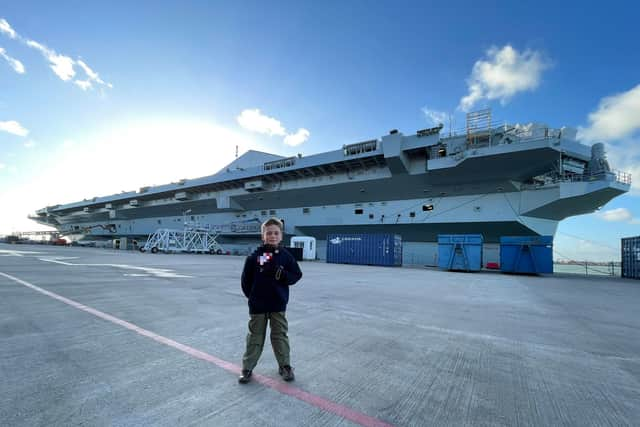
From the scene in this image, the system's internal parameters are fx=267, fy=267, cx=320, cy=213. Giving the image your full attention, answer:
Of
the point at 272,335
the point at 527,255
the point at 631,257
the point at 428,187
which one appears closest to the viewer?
the point at 272,335

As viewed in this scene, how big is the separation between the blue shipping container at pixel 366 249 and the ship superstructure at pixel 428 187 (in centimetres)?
324

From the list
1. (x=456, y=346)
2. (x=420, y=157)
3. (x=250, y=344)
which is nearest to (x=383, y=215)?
(x=420, y=157)

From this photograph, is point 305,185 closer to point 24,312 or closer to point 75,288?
point 75,288

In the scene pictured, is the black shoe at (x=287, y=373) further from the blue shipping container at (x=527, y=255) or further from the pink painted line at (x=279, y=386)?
the blue shipping container at (x=527, y=255)

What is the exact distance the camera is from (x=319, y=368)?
9.84 ft

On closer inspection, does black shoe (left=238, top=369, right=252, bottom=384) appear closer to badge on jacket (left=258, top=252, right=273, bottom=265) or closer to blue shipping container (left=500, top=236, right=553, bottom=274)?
badge on jacket (left=258, top=252, right=273, bottom=265)

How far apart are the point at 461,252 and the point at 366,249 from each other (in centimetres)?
795

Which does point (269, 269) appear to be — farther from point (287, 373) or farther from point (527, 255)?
point (527, 255)

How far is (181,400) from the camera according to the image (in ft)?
7.48

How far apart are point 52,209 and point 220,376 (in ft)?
309

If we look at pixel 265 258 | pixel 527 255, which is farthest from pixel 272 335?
pixel 527 255

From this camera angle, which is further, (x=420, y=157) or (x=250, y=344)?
(x=420, y=157)

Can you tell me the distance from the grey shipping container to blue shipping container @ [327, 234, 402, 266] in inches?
604

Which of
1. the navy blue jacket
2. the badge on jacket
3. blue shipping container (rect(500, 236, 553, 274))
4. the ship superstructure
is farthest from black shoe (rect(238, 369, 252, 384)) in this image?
the ship superstructure
